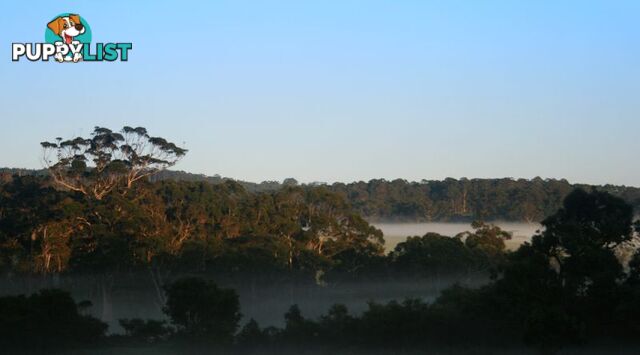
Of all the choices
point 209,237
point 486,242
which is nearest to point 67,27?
point 209,237

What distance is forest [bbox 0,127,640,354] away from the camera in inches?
886

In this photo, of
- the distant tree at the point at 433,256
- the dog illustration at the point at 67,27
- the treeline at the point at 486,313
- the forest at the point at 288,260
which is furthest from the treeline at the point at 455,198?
the dog illustration at the point at 67,27

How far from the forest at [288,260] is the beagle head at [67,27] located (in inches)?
333

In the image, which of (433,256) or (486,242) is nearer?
(433,256)

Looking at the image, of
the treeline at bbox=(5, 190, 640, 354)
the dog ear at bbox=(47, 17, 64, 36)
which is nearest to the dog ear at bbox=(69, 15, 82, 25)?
the dog ear at bbox=(47, 17, 64, 36)

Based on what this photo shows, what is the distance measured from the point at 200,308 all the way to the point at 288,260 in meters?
21.9

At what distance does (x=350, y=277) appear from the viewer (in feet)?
161

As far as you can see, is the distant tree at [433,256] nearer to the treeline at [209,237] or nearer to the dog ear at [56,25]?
the treeline at [209,237]

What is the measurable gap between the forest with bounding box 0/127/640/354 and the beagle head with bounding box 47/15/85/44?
845cm

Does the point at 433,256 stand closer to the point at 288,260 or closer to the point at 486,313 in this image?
the point at 288,260

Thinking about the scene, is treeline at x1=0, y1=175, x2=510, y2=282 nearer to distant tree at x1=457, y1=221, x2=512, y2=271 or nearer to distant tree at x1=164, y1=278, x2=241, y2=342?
distant tree at x1=457, y1=221, x2=512, y2=271

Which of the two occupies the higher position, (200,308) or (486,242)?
(486,242)

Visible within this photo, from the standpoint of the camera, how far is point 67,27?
94.4 ft

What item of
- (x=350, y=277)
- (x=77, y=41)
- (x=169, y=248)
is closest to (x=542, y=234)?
(x=77, y=41)
